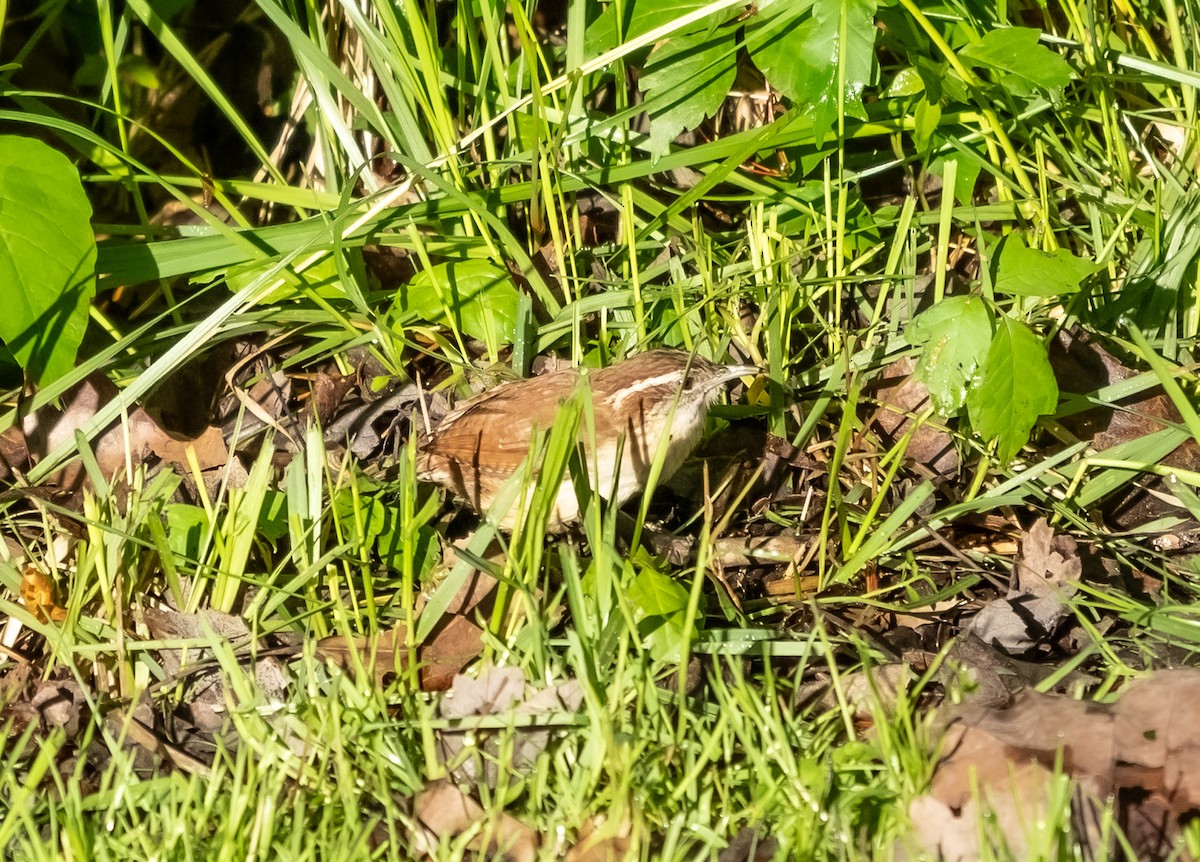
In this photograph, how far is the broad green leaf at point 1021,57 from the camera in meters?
4.05

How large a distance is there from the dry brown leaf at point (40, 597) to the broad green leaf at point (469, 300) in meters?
1.57

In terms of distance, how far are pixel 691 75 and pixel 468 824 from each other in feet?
9.11

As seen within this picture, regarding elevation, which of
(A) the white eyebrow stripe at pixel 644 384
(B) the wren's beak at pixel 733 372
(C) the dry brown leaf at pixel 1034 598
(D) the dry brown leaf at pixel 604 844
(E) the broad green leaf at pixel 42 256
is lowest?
(C) the dry brown leaf at pixel 1034 598

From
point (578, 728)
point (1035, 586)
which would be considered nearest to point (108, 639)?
point (578, 728)

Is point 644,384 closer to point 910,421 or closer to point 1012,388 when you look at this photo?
point 910,421

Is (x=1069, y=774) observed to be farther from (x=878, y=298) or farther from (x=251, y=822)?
(x=878, y=298)

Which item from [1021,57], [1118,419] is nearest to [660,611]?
[1118,419]

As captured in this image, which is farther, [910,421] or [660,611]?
[910,421]

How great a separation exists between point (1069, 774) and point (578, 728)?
47.0 inches

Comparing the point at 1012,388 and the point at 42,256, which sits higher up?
the point at 42,256

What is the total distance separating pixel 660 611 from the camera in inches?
133

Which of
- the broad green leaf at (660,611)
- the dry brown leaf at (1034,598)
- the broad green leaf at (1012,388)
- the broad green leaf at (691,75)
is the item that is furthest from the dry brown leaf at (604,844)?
the broad green leaf at (691,75)

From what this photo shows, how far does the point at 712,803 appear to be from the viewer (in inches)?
116

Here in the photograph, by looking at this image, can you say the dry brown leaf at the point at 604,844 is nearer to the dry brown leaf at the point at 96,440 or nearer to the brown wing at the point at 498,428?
the brown wing at the point at 498,428
